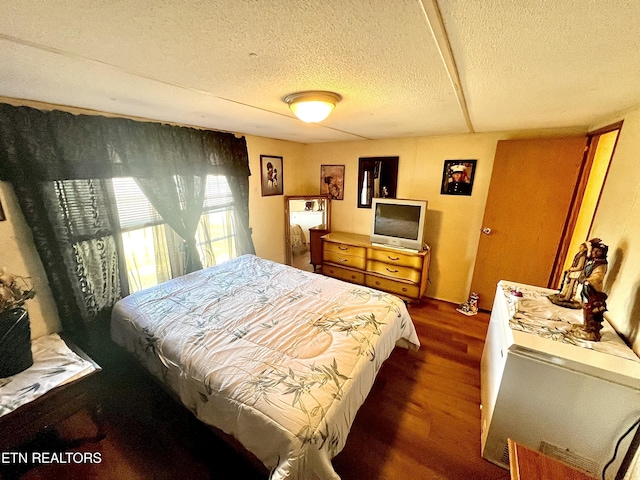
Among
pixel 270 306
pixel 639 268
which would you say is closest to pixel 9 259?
pixel 270 306

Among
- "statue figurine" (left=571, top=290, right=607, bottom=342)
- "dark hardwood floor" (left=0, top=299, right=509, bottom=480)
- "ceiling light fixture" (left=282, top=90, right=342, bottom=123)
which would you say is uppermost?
"ceiling light fixture" (left=282, top=90, right=342, bottom=123)

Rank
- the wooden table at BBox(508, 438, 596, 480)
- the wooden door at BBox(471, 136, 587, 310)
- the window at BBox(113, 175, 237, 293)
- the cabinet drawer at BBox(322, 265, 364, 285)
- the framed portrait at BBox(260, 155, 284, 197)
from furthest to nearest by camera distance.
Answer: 1. the cabinet drawer at BBox(322, 265, 364, 285)
2. the framed portrait at BBox(260, 155, 284, 197)
3. the wooden door at BBox(471, 136, 587, 310)
4. the window at BBox(113, 175, 237, 293)
5. the wooden table at BBox(508, 438, 596, 480)

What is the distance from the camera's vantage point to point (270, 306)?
195cm

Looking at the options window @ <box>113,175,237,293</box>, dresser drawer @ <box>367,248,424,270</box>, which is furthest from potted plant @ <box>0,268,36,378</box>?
dresser drawer @ <box>367,248,424,270</box>

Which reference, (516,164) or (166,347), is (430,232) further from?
(166,347)

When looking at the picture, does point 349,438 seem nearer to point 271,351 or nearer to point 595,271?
point 271,351

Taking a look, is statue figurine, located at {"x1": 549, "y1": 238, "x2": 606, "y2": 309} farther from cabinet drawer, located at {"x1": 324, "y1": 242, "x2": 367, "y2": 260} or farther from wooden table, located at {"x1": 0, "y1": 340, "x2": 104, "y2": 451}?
wooden table, located at {"x1": 0, "y1": 340, "x2": 104, "y2": 451}

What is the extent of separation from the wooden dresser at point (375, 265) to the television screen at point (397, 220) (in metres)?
0.23

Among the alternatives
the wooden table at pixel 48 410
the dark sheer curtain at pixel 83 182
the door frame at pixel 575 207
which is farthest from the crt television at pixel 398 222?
the wooden table at pixel 48 410

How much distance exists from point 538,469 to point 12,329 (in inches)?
99.0

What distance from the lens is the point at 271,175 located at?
11.2ft

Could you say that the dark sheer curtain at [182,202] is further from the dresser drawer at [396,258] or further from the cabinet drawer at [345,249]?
the dresser drawer at [396,258]

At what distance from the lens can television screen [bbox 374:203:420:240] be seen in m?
3.01

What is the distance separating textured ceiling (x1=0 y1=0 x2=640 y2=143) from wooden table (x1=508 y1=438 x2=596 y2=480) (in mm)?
1324
